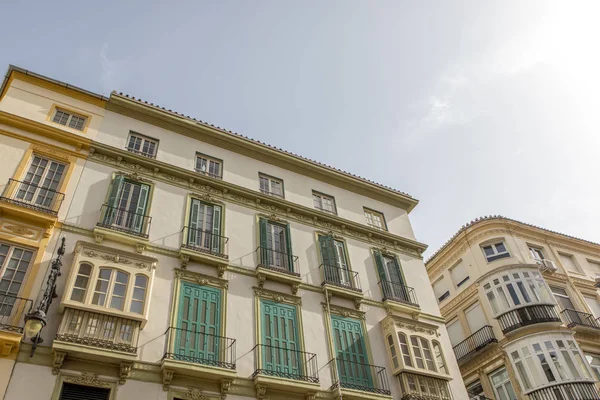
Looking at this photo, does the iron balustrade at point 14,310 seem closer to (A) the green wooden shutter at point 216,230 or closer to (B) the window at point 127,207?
(B) the window at point 127,207

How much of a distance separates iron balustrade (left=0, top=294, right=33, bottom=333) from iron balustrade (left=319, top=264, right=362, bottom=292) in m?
9.43

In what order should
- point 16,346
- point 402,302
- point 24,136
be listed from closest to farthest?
point 16,346 → point 24,136 → point 402,302

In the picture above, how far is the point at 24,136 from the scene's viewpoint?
1528cm

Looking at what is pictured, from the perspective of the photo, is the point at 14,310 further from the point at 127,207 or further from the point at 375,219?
the point at 375,219

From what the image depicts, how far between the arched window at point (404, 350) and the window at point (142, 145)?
37.0 ft

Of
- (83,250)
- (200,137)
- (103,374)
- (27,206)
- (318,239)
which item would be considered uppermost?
(200,137)

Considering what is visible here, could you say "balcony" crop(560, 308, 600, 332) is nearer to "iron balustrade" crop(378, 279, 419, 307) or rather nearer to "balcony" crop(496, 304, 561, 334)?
"balcony" crop(496, 304, 561, 334)

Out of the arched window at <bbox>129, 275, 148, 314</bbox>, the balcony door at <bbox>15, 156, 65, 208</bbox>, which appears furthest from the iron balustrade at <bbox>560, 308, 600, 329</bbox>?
the balcony door at <bbox>15, 156, 65, 208</bbox>

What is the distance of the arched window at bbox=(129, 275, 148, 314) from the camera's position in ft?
42.1

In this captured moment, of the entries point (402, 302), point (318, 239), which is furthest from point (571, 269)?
point (318, 239)

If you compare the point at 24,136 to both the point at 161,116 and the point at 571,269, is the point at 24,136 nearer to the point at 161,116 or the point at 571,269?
the point at 161,116

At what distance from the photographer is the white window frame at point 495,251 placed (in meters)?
26.4

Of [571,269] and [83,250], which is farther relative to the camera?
[571,269]

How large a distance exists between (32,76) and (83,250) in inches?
303
